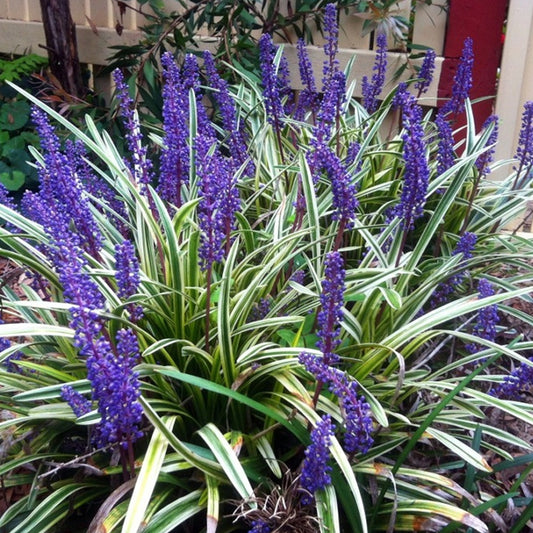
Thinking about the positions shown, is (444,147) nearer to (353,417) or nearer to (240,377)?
A: (240,377)

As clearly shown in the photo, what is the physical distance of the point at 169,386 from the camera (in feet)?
5.41

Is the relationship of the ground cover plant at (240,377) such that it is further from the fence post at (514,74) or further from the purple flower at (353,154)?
the fence post at (514,74)

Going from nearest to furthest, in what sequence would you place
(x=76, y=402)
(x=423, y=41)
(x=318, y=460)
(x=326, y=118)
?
(x=318, y=460), (x=76, y=402), (x=326, y=118), (x=423, y=41)

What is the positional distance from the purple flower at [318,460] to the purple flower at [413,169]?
0.68 meters

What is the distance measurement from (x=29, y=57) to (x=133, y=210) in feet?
8.43

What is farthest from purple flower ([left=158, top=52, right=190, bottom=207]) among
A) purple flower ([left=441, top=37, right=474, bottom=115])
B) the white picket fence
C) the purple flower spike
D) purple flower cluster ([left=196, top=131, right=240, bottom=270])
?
the white picket fence

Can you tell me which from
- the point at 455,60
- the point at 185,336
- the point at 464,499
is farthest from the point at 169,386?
the point at 455,60

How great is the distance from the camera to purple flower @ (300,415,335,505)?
1.22 m

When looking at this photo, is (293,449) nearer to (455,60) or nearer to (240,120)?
(240,120)

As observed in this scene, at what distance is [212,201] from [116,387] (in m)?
0.51

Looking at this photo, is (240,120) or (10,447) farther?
(240,120)

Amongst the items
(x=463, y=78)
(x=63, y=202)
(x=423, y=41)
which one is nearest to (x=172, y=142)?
(x=63, y=202)

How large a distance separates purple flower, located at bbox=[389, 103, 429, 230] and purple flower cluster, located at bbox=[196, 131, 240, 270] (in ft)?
1.47

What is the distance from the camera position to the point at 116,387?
3.76 ft
